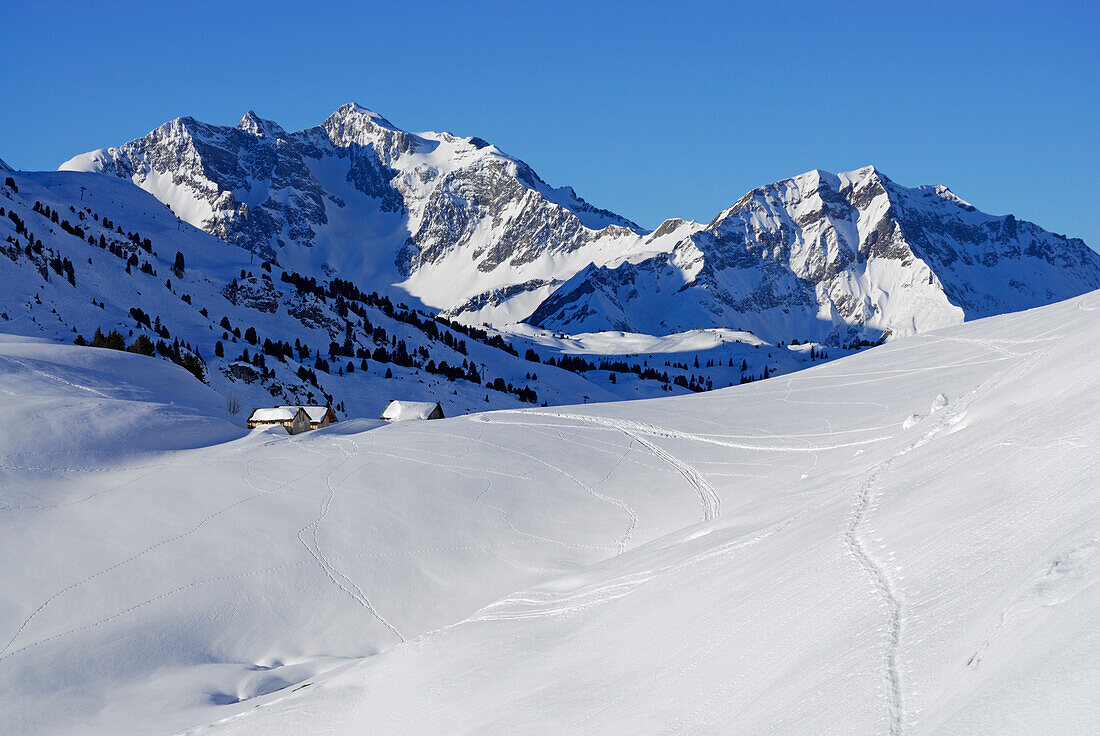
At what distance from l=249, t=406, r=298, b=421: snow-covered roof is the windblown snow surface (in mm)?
19191

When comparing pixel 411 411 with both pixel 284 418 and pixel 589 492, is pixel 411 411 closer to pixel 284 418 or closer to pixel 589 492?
pixel 284 418

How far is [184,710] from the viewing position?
2719 cm

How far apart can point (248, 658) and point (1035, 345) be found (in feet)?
132

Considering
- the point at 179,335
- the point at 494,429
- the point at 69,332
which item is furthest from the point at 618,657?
the point at 179,335

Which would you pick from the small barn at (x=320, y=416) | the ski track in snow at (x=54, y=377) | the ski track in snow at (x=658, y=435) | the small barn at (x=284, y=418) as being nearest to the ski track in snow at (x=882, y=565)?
the ski track in snow at (x=658, y=435)

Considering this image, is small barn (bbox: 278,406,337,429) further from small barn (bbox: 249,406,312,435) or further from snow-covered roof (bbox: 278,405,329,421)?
small barn (bbox: 249,406,312,435)

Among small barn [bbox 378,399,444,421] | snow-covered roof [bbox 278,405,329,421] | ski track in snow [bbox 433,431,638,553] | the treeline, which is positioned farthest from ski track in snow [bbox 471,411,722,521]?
the treeline

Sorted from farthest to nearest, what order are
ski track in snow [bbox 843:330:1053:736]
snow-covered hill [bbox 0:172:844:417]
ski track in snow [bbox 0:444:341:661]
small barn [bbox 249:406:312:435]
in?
1. snow-covered hill [bbox 0:172:844:417]
2. small barn [bbox 249:406:312:435]
3. ski track in snow [bbox 0:444:341:661]
4. ski track in snow [bbox 843:330:1053:736]

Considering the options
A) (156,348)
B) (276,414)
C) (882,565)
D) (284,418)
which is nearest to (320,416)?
(284,418)

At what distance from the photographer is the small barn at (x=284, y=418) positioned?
85.5 metres

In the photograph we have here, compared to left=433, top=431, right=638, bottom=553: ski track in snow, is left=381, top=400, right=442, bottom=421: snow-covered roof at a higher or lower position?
higher

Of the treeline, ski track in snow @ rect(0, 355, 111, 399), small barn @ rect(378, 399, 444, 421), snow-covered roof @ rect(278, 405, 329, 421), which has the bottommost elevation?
small barn @ rect(378, 399, 444, 421)

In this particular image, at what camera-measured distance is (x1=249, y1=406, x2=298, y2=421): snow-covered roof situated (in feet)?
281

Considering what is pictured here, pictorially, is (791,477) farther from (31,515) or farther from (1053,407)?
(31,515)
